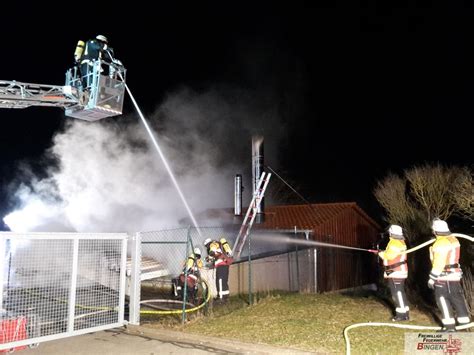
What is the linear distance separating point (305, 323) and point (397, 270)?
6.17 ft

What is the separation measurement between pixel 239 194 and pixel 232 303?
5.96 m

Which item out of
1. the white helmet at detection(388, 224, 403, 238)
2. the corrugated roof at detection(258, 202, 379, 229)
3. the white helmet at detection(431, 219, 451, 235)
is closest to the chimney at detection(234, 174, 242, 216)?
the corrugated roof at detection(258, 202, 379, 229)

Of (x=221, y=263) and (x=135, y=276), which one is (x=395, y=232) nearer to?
(x=221, y=263)

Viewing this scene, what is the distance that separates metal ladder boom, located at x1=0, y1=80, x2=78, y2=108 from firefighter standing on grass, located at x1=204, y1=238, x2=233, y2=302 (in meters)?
4.82

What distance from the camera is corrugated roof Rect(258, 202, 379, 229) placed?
19.2 meters

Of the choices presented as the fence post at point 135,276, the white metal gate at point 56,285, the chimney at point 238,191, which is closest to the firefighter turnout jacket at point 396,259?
the fence post at point 135,276

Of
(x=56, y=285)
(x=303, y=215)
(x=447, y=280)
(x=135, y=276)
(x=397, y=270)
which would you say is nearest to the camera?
(x=447, y=280)

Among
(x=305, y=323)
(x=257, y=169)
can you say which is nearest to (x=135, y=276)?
(x=305, y=323)

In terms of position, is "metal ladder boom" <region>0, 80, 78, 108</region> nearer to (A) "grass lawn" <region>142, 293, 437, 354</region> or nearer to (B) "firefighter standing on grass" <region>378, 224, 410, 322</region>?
(A) "grass lawn" <region>142, 293, 437, 354</region>

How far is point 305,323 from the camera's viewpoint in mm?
7379

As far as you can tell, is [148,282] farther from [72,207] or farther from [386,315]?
[386,315]

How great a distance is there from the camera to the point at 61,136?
48.6ft

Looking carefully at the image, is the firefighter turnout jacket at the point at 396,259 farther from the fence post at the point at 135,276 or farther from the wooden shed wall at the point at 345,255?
the wooden shed wall at the point at 345,255

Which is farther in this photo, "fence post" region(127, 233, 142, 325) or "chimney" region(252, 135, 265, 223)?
"chimney" region(252, 135, 265, 223)
